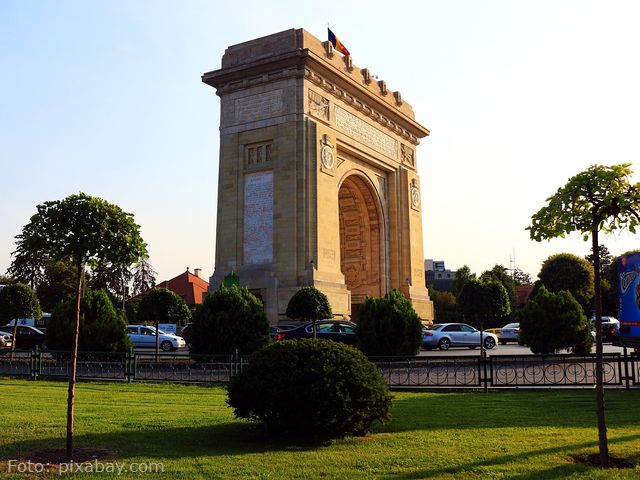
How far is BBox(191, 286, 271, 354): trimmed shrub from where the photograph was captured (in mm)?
Answer: 20531

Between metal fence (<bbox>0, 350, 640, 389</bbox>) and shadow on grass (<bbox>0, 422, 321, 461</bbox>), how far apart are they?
7.04m

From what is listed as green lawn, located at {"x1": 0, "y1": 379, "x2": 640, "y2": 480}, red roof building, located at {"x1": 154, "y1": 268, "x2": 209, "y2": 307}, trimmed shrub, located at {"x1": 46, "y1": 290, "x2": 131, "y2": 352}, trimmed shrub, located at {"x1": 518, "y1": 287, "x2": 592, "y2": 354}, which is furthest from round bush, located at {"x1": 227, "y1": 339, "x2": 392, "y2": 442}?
red roof building, located at {"x1": 154, "y1": 268, "x2": 209, "y2": 307}

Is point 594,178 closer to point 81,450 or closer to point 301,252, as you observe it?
point 81,450

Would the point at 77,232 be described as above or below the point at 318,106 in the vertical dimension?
below

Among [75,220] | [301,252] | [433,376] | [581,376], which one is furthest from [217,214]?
[75,220]

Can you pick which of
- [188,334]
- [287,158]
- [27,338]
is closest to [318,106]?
[287,158]

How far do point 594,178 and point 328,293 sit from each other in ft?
84.8

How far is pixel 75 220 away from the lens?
8250 millimetres

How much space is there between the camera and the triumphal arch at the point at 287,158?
33.2 m

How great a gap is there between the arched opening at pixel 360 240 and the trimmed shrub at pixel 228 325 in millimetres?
20640

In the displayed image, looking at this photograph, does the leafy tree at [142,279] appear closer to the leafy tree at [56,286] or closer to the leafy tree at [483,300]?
the leafy tree at [56,286]

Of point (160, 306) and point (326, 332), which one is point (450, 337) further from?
point (160, 306)

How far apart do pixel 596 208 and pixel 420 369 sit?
10.6 meters

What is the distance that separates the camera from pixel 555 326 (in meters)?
21.7
